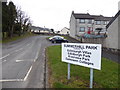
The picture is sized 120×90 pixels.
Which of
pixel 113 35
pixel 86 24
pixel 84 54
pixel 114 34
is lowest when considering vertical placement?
pixel 84 54

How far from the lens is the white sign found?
23.1ft

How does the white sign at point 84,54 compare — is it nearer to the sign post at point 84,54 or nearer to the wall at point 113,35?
the sign post at point 84,54

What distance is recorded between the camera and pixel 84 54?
7727 mm

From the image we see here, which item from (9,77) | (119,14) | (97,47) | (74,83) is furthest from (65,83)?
(119,14)

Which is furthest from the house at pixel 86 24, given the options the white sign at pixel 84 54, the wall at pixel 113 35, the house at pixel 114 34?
the white sign at pixel 84 54

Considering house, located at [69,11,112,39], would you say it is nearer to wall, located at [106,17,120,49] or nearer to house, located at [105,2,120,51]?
wall, located at [106,17,120,49]

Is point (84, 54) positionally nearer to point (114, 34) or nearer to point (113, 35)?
point (114, 34)

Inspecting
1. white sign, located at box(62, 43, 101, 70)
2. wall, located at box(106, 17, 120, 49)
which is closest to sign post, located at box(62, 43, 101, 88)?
white sign, located at box(62, 43, 101, 70)

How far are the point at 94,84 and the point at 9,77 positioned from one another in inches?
204

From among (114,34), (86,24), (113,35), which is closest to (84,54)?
(114,34)

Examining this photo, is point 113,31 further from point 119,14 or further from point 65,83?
point 65,83

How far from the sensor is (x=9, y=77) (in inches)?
395

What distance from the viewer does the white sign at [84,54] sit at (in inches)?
277

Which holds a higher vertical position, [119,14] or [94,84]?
[119,14]
